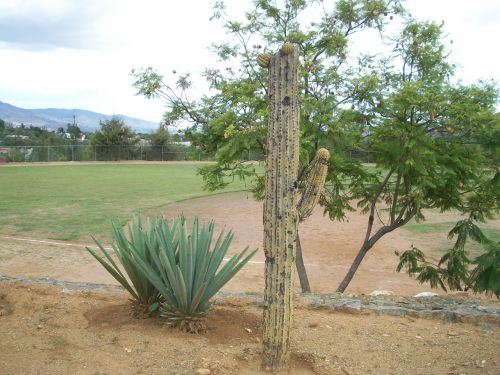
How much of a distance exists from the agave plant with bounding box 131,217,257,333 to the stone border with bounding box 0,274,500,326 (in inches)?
34.8

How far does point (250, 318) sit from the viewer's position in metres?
4.82

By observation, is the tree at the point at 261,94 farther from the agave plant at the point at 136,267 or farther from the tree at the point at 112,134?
the tree at the point at 112,134

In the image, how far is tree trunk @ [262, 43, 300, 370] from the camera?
135 inches

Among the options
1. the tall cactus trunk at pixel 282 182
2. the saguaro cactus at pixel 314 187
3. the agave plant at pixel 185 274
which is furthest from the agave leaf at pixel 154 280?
the saguaro cactus at pixel 314 187

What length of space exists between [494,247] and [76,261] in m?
8.87

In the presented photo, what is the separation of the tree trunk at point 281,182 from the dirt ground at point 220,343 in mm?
664

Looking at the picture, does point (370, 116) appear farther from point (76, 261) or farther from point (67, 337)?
point (76, 261)

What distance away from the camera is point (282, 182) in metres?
3.44

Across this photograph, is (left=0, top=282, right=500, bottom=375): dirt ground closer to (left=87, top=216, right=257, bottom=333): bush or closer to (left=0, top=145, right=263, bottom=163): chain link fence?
(left=87, top=216, right=257, bottom=333): bush

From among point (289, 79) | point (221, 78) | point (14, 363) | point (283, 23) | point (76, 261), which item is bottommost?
point (76, 261)

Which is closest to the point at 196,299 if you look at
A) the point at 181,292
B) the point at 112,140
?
the point at 181,292

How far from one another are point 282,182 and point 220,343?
5.15 feet

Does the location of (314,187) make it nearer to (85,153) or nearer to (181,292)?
(181,292)

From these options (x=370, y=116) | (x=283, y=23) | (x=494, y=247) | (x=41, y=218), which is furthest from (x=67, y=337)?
(x=41, y=218)
